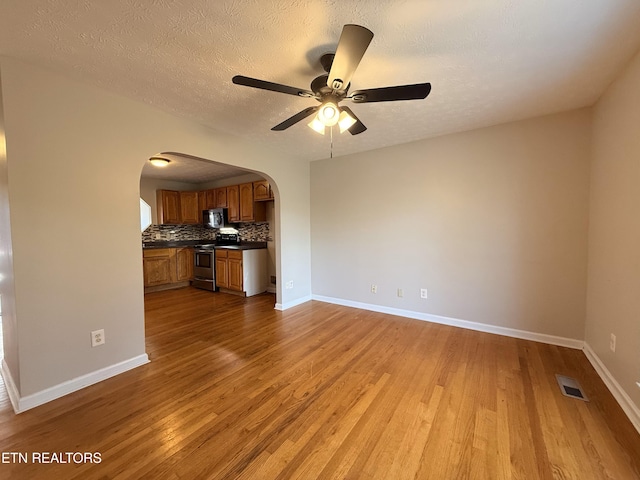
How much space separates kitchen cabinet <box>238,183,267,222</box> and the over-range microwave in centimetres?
54

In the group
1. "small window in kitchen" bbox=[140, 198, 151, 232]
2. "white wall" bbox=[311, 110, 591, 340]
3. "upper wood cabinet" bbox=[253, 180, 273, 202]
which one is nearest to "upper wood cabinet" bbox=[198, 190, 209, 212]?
"small window in kitchen" bbox=[140, 198, 151, 232]

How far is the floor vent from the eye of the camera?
1.87 metres

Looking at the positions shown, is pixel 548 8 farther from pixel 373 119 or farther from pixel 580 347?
pixel 580 347

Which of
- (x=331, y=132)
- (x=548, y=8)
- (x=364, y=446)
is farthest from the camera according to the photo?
(x=331, y=132)

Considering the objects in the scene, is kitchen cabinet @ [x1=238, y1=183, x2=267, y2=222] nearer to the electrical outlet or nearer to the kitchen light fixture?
the kitchen light fixture

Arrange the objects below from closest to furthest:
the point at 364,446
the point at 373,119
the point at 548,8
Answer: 1. the point at 548,8
2. the point at 364,446
3. the point at 373,119

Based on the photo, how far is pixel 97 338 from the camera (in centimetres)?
207

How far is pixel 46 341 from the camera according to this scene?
6.03 ft

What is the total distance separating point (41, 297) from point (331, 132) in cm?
292

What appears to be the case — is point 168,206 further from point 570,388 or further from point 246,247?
point 570,388

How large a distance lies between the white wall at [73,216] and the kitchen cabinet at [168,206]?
135 inches

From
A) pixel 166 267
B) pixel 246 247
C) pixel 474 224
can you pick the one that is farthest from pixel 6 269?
pixel 474 224

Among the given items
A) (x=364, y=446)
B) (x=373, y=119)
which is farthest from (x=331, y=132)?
(x=364, y=446)

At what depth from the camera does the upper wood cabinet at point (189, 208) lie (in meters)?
5.67
